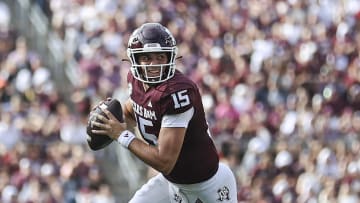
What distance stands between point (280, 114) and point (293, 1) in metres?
2.63

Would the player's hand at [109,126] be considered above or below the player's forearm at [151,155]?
above

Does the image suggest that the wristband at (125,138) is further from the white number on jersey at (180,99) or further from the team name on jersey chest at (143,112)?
the white number on jersey at (180,99)

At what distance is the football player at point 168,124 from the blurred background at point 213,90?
5.94 meters

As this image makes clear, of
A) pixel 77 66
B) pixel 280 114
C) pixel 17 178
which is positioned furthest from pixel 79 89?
pixel 280 114

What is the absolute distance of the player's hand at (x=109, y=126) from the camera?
7.01m

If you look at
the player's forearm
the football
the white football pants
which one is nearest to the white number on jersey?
the player's forearm

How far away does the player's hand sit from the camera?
701 centimetres

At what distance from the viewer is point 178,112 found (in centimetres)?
693

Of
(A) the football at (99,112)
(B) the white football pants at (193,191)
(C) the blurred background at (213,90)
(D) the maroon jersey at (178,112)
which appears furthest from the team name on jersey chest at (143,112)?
(C) the blurred background at (213,90)

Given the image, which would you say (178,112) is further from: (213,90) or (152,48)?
(213,90)

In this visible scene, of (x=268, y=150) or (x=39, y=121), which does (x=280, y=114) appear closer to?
(x=268, y=150)

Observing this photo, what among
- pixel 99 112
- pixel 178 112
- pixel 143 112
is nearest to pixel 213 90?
pixel 143 112

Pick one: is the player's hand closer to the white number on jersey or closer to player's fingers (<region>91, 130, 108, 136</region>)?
player's fingers (<region>91, 130, 108, 136</region>)

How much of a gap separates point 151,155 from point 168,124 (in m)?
0.23
